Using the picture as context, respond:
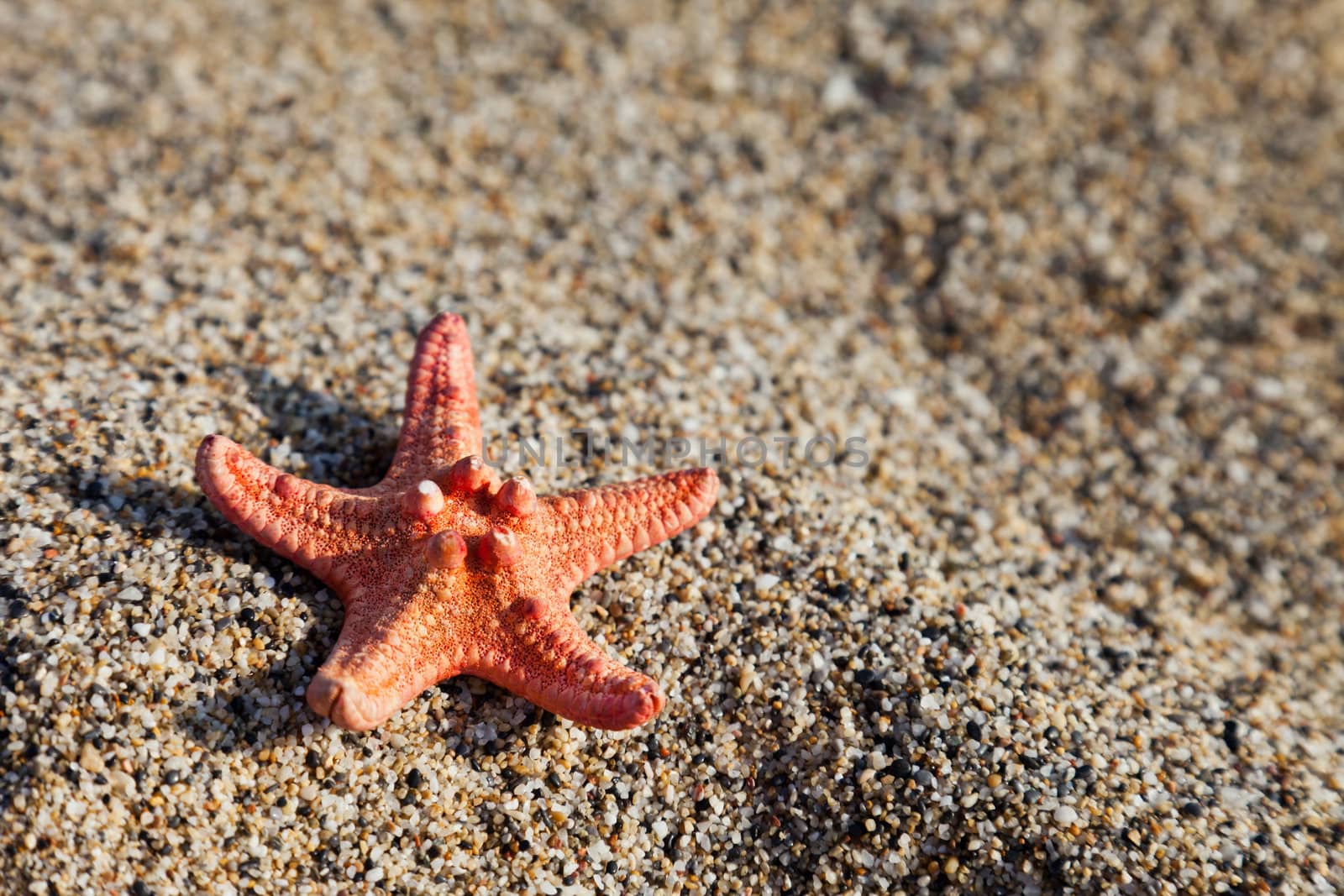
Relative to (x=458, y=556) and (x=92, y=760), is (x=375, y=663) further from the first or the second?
(x=92, y=760)

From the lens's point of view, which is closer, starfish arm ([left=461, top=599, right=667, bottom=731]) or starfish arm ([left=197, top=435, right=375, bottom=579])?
starfish arm ([left=461, top=599, right=667, bottom=731])

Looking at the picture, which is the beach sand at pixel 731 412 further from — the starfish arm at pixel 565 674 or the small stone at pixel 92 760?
the starfish arm at pixel 565 674

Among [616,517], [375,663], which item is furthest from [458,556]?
[616,517]

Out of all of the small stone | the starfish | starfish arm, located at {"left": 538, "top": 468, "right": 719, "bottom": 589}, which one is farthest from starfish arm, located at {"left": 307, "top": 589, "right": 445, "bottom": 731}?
the small stone

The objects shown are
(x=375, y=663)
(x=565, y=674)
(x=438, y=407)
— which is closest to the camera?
(x=375, y=663)

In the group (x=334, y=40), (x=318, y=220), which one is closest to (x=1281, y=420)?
(x=318, y=220)

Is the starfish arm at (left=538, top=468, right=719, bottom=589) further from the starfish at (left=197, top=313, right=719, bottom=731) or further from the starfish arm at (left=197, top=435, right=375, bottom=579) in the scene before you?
the starfish arm at (left=197, top=435, right=375, bottom=579)

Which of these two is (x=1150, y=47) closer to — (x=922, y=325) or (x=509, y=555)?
(x=922, y=325)
